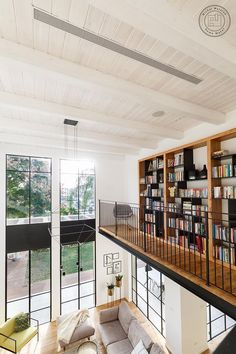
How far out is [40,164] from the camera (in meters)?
6.94

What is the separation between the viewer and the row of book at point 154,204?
591cm

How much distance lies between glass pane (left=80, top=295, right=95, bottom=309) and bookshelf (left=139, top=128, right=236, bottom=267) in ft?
12.9

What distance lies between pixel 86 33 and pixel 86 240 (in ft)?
22.4

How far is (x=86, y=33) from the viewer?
6.52 ft

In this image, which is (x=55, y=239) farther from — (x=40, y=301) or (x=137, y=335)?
(x=137, y=335)

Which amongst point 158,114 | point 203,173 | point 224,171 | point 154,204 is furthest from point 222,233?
point 158,114

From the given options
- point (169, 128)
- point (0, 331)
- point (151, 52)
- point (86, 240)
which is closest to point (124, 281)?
point (86, 240)

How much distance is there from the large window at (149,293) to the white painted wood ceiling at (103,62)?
572 cm

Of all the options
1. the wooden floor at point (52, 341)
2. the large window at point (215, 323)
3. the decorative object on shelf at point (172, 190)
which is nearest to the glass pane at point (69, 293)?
the wooden floor at point (52, 341)

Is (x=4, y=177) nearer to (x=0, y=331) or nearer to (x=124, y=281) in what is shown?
(x=0, y=331)

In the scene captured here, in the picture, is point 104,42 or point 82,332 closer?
point 104,42

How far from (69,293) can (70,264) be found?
1.06m

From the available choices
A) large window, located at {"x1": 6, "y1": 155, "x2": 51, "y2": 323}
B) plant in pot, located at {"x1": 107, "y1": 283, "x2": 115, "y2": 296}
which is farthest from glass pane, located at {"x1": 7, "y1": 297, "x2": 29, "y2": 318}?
plant in pot, located at {"x1": 107, "y1": 283, "x2": 115, "y2": 296}

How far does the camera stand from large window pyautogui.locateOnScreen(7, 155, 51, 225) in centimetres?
648
